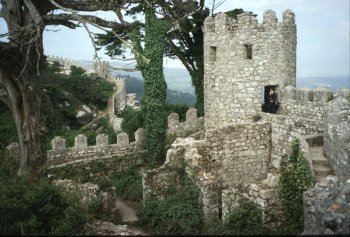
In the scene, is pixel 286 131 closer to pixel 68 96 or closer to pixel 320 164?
pixel 320 164

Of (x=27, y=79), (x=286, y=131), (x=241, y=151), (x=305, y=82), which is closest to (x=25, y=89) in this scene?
(x=27, y=79)

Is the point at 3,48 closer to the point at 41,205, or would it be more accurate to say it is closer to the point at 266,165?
the point at 41,205

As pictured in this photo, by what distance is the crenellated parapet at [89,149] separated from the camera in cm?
1694

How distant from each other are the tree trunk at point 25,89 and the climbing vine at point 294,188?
6983 mm

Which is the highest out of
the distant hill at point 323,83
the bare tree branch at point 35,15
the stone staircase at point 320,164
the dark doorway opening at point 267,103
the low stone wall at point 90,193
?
the bare tree branch at point 35,15

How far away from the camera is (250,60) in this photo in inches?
634

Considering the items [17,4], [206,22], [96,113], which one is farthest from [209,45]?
[96,113]

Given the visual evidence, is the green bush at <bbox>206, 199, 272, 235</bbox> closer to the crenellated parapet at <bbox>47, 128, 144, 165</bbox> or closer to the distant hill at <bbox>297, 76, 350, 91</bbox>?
the distant hill at <bbox>297, 76, 350, 91</bbox>

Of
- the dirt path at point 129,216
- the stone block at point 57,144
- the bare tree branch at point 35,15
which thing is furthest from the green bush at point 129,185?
the bare tree branch at point 35,15

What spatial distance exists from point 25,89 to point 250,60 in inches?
345

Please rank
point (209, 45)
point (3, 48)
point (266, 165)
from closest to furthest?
point (3, 48) → point (266, 165) → point (209, 45)

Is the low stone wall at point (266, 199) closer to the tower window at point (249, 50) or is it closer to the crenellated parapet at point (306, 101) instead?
Answer: the crenellated parapet at point (306, 101)

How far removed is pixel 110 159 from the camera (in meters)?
17.7

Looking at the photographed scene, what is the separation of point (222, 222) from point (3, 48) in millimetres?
7407
